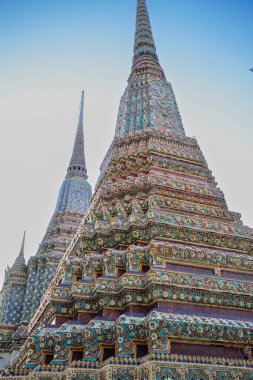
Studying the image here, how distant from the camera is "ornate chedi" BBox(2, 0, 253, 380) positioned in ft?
23.5

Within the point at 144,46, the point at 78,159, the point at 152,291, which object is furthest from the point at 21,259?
the point at 152,291

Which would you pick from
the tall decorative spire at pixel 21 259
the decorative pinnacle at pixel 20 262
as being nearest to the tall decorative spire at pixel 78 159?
the tall decorative spire at pixel 21 259

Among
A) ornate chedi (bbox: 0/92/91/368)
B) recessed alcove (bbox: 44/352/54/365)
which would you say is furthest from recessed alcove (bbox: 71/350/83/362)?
ornate chedi (bbox: 0/92/91/368)

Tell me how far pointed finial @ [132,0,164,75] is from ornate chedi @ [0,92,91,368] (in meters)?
12.8

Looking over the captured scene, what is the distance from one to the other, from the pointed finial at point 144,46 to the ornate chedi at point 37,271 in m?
12.8

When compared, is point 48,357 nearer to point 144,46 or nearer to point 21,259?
point 144,46

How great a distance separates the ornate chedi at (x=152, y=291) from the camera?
716 centimetres

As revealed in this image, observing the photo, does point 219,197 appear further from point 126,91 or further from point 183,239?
point 126,91

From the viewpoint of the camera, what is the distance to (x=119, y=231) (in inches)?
409

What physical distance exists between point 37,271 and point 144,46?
15.9 metres

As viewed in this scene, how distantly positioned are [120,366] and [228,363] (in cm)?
211

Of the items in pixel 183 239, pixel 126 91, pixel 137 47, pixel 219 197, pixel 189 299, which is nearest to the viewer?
pixel 189 299

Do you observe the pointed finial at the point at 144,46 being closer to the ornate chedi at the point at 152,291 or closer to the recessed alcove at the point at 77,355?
the ornate chedi at the point at 152,291

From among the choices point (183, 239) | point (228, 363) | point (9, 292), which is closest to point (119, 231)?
point (183, 239)
